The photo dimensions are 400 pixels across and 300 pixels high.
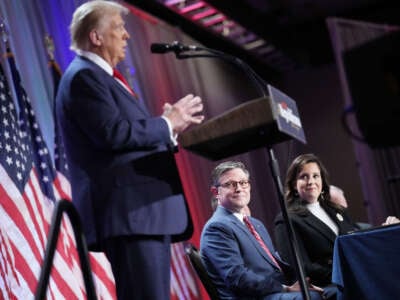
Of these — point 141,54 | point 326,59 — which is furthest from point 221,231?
point 326,59

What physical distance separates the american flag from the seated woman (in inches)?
47.6

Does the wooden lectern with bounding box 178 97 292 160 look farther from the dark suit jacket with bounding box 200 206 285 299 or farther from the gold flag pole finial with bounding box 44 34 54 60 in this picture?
the gold flag pole finial with bounding box 44 34 54 60

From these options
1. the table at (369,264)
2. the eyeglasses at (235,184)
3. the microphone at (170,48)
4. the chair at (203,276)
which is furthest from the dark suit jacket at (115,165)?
the eyeglasses at (235,184)

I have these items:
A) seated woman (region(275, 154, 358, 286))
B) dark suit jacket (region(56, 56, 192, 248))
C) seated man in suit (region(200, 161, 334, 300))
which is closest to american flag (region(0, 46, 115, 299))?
seated man in suit (region(200, 161, 334, 300))

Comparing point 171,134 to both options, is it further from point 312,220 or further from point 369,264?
point 312,220

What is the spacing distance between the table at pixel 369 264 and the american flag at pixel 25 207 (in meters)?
1.48

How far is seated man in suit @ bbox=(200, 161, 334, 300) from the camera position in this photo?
3340mm

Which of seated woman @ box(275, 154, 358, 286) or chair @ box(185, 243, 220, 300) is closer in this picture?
chair @ box(185, 243, 220, 300)

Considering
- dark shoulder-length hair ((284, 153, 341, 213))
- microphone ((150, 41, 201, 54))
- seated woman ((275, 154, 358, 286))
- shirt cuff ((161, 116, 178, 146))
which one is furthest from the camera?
dark shoulder-length hair ((284, 153, 341, 213))

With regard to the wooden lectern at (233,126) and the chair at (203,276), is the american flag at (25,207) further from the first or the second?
the wooden lectern at (233,126)

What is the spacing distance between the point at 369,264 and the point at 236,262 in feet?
2.28

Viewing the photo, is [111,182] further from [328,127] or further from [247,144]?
[328,127]

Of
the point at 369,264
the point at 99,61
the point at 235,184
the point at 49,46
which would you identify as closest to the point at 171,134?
the point at 99,61

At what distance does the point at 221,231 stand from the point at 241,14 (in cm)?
448
